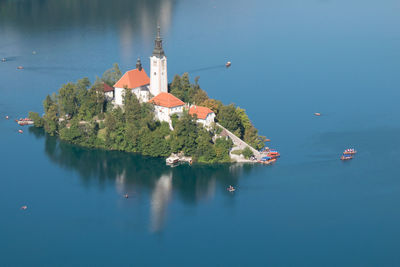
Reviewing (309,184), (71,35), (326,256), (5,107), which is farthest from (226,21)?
(326,256)

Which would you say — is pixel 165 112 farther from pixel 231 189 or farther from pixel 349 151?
pixel 349 151

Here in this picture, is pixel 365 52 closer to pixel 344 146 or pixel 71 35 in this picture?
pixel 344 146

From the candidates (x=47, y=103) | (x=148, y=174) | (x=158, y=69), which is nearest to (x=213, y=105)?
(x=158, y=69)

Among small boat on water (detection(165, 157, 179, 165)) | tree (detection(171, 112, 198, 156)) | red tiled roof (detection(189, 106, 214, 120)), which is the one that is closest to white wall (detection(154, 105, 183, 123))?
red tiled roof (detection(189, 106, 214, 120))

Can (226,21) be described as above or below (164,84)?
above

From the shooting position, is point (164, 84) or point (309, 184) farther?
point (164, 84)

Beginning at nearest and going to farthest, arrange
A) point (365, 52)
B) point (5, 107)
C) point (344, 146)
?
1. point (344, 146)
2. point (5, 107)
3. point (365, 52)

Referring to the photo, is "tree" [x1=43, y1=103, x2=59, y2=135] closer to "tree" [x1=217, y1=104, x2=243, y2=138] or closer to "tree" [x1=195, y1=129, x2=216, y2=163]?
"tree" [x1=195, y1=129, x2=216, y2=163]

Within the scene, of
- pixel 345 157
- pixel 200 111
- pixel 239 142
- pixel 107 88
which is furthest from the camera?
pixel 107 88
